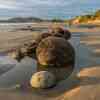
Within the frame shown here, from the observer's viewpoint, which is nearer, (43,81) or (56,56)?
(43,81)

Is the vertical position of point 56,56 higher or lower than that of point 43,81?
lower

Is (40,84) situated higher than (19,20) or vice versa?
(40,84)

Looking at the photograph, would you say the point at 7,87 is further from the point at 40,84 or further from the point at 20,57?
the point at 20,57

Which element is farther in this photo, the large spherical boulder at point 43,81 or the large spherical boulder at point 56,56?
the large spherical boulder at point 56,56

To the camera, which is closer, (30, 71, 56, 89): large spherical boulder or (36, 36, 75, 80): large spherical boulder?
(30, 71, 56, 89): large spherical boulder

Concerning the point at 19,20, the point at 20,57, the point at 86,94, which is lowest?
the point at 19,20

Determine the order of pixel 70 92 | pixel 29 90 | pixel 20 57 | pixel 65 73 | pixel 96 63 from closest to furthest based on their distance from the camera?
1. pixel 70 92
2. pixel 29 90
3. pixel 65 73
4. pixel 96 63
5. pixel 20 57

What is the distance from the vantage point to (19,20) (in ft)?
503

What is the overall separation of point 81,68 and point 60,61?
117 cm

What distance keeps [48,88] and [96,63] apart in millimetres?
4895

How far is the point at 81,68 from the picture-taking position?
474 inches

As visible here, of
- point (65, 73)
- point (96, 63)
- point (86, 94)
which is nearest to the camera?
point (86, 94)

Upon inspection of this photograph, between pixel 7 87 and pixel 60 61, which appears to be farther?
pixel 60 61

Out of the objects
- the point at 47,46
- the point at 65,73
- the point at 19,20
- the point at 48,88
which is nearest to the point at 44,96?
the point at 48,88
